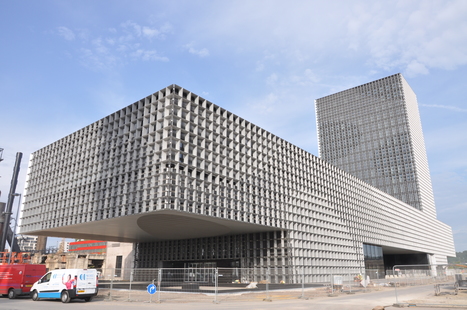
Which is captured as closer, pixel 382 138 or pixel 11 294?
pixel 11 294

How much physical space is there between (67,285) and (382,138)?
132 m

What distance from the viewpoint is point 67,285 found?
23.4m

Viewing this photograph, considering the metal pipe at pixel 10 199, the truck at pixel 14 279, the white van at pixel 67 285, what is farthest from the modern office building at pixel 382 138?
the truck at pixel 14 279

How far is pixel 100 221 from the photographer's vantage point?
147ft

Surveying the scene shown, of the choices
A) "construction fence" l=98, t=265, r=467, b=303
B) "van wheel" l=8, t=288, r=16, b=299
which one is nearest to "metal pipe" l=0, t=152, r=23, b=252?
"construction fence" l=98, t=265, r=467, b=303

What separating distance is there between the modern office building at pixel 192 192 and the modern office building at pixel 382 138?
6805 centimetres

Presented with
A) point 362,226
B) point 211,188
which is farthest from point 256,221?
point 362,226

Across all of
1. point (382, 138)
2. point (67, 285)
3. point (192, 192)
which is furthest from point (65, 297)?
point (382, 138)

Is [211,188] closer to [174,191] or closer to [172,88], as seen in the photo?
[174,191]

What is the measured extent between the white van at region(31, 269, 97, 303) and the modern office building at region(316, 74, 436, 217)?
12503cm

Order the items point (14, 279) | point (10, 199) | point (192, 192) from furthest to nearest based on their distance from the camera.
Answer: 1. point (10, 199)
2. point (192, 192)
3. point (14, 279)

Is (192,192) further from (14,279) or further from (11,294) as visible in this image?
(11,294)

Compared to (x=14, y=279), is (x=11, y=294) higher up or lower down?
lower down

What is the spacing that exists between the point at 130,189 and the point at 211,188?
9.69 m
